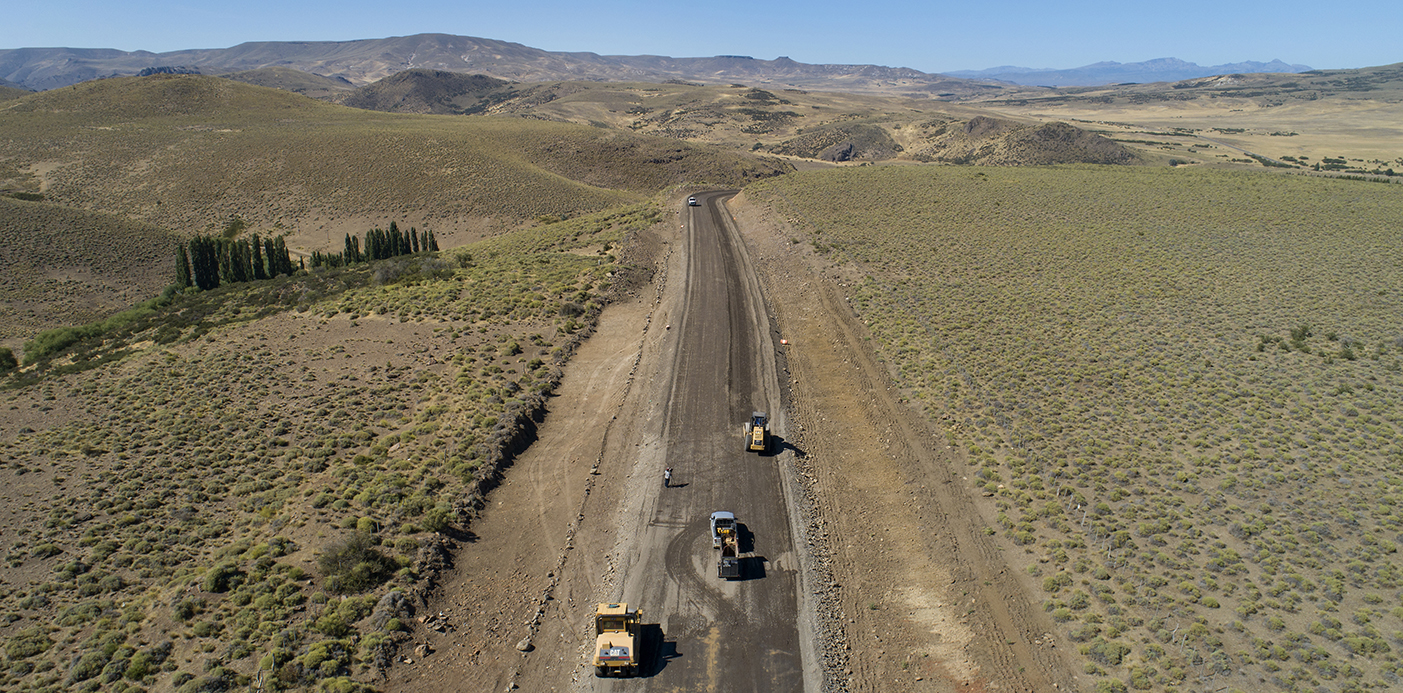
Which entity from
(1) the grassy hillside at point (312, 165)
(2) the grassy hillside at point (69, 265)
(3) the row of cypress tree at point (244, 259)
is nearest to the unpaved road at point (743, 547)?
(3) the row of cypress tree at point (244, 259)

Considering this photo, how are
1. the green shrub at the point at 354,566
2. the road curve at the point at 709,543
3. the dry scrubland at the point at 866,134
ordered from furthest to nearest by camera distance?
the dry scrubland at the point at 866,134 → the green shrub at the point at 354,566 → the road curve at the point at 709,543

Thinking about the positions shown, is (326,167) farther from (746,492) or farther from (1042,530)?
(1042,530)

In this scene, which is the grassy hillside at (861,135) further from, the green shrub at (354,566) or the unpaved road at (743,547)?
the green shrub at (354,566)

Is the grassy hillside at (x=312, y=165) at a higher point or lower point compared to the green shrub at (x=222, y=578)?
higher

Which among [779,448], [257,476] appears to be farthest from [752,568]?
[257,476]

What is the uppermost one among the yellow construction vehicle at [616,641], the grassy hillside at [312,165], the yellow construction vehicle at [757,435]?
the grassy hillside at [312,165]

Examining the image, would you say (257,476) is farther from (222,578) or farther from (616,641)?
(616,641)

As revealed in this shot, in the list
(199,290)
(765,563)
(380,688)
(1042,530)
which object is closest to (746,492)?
(765,563)
